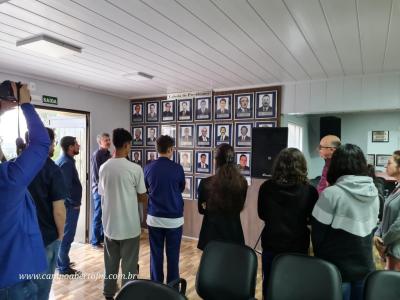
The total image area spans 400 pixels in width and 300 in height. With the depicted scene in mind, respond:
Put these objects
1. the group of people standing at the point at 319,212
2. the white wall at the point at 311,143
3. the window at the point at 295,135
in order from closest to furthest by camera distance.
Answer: the group of people standing at the point at 319,212 → the window at the point at 295,135 → the white wall at the point at 311,143

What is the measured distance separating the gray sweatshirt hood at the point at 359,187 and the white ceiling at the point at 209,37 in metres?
1.01

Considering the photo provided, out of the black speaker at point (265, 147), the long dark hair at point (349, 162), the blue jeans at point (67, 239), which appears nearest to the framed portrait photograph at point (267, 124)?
the black speaker at point (265, 147)

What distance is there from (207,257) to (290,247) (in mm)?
519

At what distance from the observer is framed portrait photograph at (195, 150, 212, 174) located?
4.51 m

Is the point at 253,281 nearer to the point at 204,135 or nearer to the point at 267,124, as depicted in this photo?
the point at 267,124

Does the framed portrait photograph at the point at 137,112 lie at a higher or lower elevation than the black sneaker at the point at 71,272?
higher

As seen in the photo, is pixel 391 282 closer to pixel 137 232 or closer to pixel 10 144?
pixel 137 232

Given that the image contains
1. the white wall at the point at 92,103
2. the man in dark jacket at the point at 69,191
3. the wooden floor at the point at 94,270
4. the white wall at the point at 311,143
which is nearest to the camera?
the wooden floor at the point at 94,270

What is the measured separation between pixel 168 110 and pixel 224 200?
2.99 m

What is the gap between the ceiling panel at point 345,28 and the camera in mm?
1746

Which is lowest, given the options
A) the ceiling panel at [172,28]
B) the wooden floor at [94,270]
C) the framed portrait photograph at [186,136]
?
the wooden floor at [94,270]

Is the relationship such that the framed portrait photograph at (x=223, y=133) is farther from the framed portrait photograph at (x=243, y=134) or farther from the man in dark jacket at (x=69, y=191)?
the man in dark jacket at (x=69, y=191)

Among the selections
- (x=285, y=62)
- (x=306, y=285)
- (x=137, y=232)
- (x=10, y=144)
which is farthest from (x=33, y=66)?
(x=306, y=285)

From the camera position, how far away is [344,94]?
3.52 m
